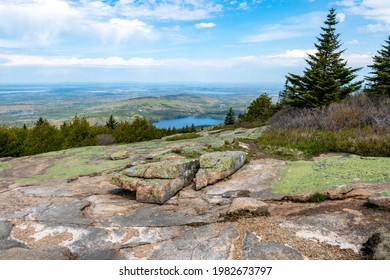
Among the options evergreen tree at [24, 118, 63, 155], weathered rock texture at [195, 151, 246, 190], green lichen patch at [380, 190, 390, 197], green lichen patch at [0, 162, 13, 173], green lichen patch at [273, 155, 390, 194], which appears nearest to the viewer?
green lichen patch at [380, 190, 390, 197]

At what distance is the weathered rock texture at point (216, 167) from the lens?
9062 mm

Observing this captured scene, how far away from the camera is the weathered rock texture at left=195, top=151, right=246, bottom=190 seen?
9062mm

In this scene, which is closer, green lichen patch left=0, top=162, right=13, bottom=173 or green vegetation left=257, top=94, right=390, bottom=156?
green vegetation left=257, top=94, right=390, bottom=156

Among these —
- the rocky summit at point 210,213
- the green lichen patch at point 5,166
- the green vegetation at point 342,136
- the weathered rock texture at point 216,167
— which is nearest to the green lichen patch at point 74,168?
the rocky summit at point 210,213

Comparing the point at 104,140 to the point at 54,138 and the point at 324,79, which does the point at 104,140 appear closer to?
the point at 54,138

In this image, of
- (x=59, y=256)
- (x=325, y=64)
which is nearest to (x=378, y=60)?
(x=325, y=64)

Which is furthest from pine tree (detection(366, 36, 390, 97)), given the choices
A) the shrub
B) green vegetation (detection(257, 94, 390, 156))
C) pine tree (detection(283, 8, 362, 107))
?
the shrub

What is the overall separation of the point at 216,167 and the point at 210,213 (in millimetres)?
2456

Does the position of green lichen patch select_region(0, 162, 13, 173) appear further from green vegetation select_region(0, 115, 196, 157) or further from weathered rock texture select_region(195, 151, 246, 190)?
green vegetation select_region(0, 115, 196, 157)

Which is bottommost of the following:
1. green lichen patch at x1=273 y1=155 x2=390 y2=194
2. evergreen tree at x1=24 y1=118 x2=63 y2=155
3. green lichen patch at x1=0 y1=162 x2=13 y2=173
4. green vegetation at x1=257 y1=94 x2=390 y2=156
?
evergreen tree at x1=24 y1=118 x2=63 y2=155

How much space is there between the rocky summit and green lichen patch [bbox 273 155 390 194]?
0.03 metres

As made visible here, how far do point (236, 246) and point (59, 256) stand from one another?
3.55 m

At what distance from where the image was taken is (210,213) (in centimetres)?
711

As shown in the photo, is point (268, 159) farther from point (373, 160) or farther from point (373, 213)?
point (373, 213)
